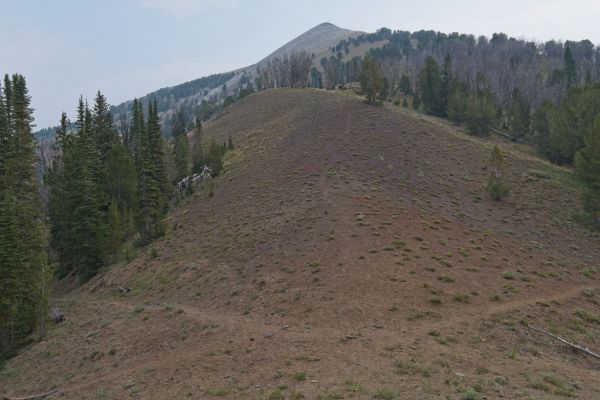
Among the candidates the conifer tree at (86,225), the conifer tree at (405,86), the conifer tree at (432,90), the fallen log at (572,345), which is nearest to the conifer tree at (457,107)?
the conifer tree at (432,90)

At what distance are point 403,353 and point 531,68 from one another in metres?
162

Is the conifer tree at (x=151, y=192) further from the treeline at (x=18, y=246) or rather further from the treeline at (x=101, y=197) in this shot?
the treeline at (x=18, y=246)

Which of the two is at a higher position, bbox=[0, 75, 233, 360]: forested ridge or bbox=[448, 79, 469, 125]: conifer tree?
bbox=[448, 79, 469, 125]: conifer tree

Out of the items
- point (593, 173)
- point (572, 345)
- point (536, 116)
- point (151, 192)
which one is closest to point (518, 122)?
point (536, 116)

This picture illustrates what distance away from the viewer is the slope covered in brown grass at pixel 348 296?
16625mm

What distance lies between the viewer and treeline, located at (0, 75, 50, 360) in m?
31.2

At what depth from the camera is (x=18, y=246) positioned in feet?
108

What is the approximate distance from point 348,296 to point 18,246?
2614cm

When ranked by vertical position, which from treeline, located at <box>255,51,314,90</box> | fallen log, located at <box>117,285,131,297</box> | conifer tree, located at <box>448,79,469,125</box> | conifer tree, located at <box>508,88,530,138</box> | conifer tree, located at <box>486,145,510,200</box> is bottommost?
fallen log, located at <box>117,285,131,297</box>

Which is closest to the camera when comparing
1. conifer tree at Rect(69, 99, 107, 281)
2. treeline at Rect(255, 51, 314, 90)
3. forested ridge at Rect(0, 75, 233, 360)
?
forested ridge at Rect(0, 75, 233, 360)

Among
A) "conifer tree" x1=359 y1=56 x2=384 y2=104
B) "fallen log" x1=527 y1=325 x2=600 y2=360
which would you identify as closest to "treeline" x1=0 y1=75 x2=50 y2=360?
"fallen log" x1=527 y1=325 x2=600 y2=360

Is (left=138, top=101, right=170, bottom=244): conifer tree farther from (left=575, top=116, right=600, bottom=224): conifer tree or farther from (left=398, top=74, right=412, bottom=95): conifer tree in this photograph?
(left=398, top=74, right=412, bottom=95): conifer tree

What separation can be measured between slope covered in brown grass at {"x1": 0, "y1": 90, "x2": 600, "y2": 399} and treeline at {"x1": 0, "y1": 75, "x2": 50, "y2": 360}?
2.91 meters

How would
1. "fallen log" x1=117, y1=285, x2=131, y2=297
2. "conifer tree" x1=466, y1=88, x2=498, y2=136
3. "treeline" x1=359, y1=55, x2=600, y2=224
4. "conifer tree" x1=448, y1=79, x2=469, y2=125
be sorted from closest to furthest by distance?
"fallen log" x1=117, y1=285, x2=131, y2=297, "treeline" x1=359, y1=55, x2=600, y2=224, "conifer tree" x1=466, y1=88, x2=498, y2=136, "conifer tree" x1=448, y1=79, x2=469, y2=125
